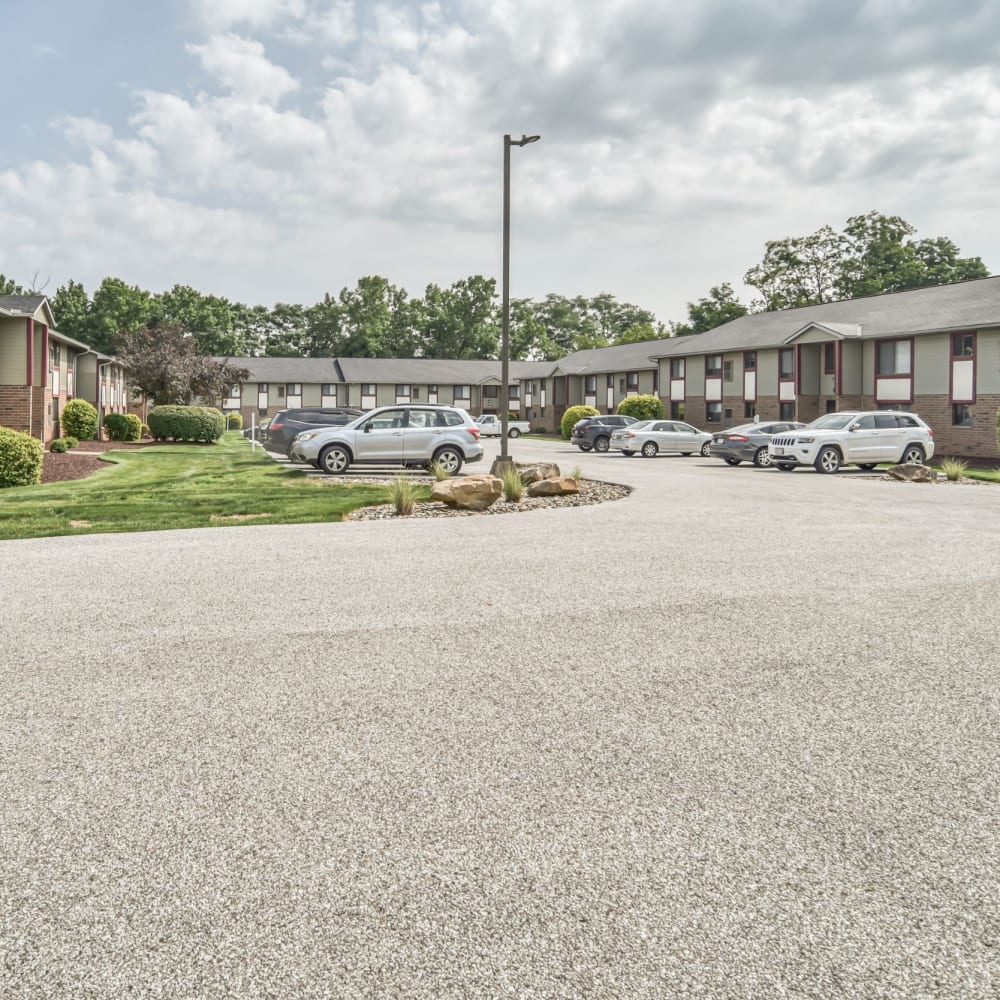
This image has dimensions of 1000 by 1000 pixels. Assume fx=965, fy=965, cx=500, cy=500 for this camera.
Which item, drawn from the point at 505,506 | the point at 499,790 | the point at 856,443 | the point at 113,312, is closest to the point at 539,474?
the point at 505,506

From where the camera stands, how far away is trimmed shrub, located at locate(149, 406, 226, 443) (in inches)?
1527

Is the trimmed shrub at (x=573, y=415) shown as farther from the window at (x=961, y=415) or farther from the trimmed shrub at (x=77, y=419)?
the trimmed shrub at (x=77, y=419)

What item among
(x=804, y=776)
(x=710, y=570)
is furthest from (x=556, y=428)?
(x=804, y=776)

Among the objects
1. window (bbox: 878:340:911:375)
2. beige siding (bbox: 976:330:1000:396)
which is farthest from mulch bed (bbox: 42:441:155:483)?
beige siding (bbox: 976:330:1000:396)

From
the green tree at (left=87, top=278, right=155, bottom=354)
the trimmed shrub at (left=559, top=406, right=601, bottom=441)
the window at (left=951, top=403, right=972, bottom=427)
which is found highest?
the green tree at (left=87, top=278, right=155, bottom=354)

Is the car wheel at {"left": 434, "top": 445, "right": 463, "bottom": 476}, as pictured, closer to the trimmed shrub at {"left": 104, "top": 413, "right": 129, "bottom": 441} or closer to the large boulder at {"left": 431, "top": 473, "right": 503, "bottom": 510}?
the large boulder at {"left": 431, "top": 473, "right": 503, "bottom": 510}

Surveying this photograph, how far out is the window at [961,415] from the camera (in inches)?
1513

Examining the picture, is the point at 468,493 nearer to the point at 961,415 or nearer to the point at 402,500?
the point at 402,500

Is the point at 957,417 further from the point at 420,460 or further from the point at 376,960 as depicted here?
the point at 376,960

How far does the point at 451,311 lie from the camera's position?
101 metres

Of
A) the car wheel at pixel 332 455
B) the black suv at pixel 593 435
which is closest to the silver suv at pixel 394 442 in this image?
the car wheel at pixel 332 455

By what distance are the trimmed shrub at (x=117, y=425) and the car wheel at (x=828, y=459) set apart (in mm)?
27039

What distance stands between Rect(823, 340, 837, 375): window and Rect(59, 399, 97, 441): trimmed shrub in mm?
32909

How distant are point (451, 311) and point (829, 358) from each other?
197 ft
